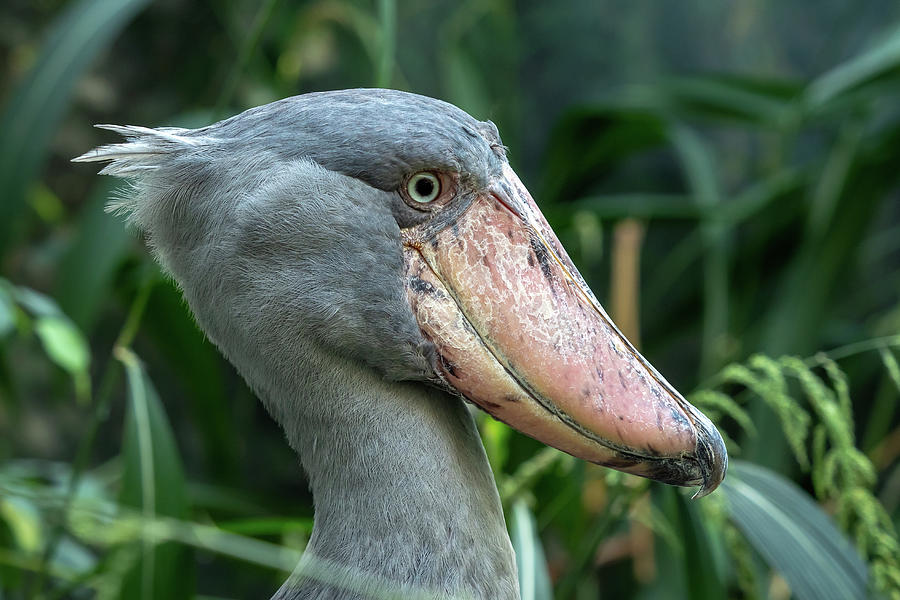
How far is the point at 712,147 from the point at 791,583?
200 cm

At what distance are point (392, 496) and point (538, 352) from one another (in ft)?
0.66

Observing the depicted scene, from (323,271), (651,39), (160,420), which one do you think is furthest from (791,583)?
(651,39)

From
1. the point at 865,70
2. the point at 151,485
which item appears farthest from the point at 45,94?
the point at 865,70

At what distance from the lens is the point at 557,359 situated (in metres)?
0.95

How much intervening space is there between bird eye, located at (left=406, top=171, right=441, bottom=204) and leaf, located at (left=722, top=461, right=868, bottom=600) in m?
0.58

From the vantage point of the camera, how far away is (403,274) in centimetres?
97

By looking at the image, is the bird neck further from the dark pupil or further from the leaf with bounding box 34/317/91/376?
the leaf with bounding box 34/317/91/376

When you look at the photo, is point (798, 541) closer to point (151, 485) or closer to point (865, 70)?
point (151, 485)

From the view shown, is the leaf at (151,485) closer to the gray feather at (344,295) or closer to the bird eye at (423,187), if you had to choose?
the gray feather at (344,295)

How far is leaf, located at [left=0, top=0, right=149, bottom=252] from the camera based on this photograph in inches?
64.4

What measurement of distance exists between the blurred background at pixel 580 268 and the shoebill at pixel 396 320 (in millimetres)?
155

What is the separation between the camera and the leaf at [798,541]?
1.18 metres

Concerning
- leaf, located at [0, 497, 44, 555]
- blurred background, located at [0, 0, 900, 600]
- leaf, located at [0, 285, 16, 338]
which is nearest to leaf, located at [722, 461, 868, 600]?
blurred background, located at [0, 0, 900, 600]

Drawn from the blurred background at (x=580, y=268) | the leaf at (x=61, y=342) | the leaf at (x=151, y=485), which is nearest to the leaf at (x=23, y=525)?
the blurred background at (x=580, y=268)
